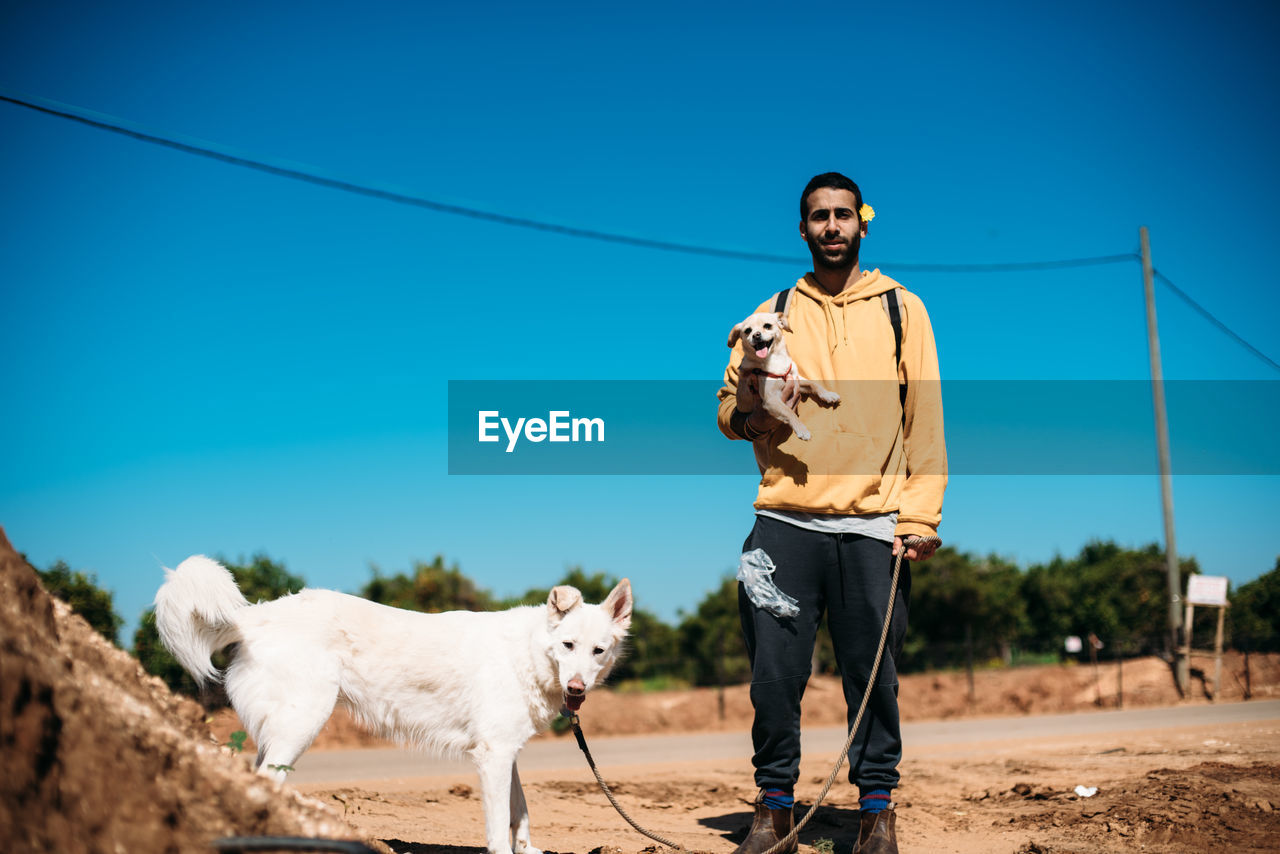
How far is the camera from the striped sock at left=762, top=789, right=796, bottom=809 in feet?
14.6

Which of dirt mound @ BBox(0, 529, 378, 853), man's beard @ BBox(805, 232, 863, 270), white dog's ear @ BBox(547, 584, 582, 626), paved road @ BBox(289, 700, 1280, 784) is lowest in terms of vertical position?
paved road @ BBox(289, 700, 1280, 784)

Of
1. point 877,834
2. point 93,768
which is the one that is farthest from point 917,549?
point 93,768

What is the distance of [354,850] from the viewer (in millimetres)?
2307

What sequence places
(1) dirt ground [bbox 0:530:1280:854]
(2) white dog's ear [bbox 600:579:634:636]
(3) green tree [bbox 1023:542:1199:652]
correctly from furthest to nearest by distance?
1. (3) green tree [bbox 1023:542:1199:652]
2. (2) white dog's ear [bbox 600:579:634:636]
3. (1) dirt ground [bbox 0:530:1280:854]

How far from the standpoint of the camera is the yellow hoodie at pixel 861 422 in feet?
14.7

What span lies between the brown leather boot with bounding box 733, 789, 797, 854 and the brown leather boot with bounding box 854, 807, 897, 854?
336mm

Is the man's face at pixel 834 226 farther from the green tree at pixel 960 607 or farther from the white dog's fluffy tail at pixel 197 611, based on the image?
the green tree at pixel 960 607

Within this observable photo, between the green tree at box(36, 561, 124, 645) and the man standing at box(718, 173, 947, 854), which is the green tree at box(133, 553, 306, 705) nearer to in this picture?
the green tree at box(36, 561, 124, 645)

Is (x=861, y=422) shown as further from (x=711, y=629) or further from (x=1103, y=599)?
(x=1103, y=599)

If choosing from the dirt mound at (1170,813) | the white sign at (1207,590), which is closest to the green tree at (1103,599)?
the white sign at (1207,590)

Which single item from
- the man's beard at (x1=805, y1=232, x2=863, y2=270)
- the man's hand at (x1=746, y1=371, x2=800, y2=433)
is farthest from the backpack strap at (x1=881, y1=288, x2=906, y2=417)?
the man's hand at (x1=746, y1=371, x2=800, y2=433)

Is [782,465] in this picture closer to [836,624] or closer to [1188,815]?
[836,624]

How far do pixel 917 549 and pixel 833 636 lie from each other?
24.0 inches

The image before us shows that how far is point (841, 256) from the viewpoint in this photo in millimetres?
4738
